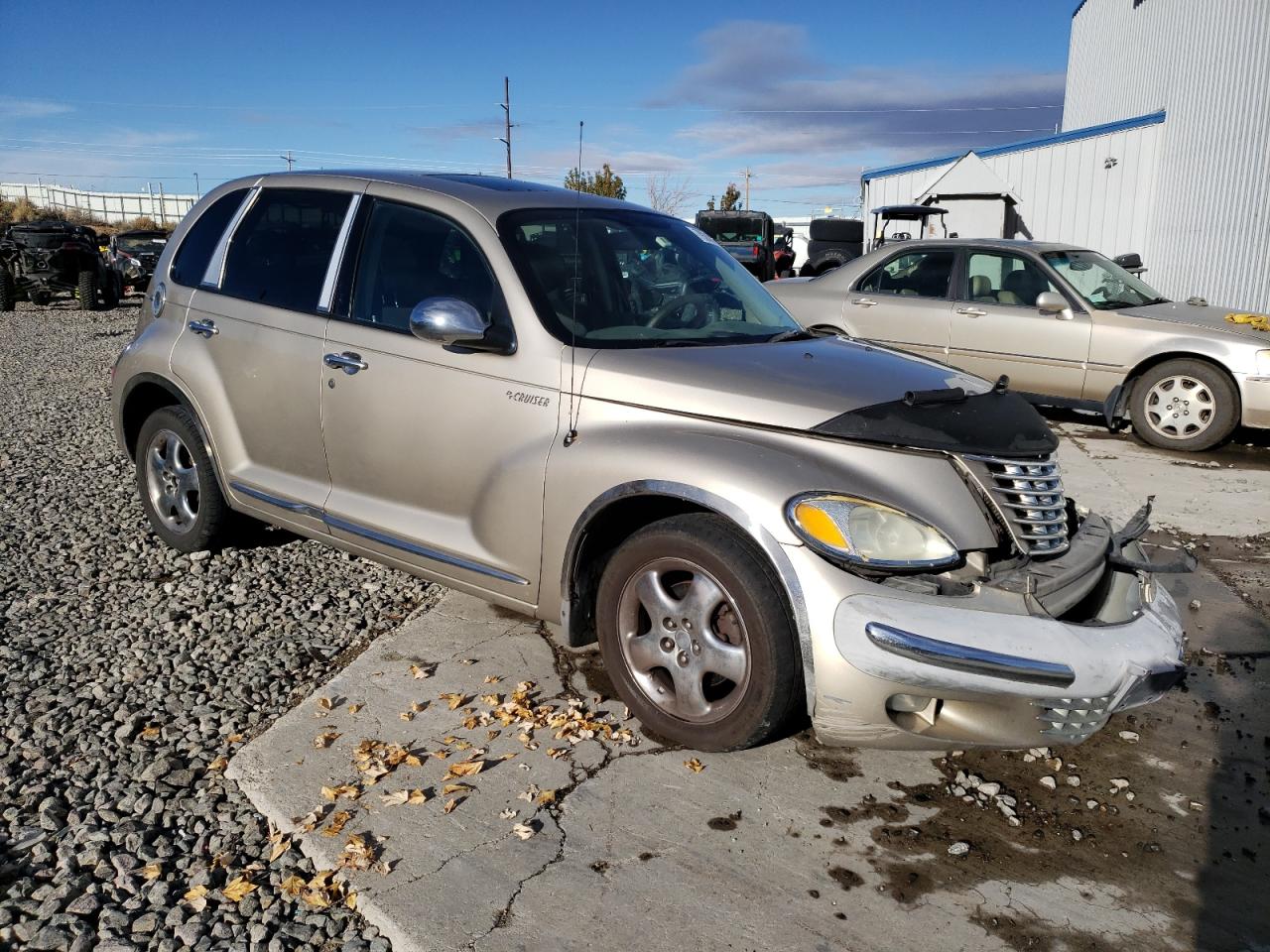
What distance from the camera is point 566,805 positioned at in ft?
9.97

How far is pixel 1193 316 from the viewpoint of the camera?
8.65 meters

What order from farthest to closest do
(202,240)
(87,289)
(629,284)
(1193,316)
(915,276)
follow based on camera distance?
1. (87,289)
2. (915,276)
3. (1193,316)
4. (202,240)
5. (629,284)

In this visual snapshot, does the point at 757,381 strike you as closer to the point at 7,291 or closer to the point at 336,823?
the point at 336,823

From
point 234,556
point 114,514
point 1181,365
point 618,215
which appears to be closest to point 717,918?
point 618,215

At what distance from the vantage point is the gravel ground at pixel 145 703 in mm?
2553

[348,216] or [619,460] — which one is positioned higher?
[348,216]

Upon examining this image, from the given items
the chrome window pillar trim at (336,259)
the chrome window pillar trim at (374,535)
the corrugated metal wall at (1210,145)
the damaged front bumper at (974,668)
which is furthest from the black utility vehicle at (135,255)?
the damaged front bumper at (974,668)

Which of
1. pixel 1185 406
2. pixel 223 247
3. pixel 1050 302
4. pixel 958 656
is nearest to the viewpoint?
pixel 958 656

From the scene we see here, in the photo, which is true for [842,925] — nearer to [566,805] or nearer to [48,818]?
[566,805]

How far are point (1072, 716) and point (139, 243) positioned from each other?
90.1 ft

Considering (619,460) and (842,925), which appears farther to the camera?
(619,460)

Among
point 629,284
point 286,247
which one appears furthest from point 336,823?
point 286,247

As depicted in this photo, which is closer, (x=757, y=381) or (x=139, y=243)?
(x=757, y=381)

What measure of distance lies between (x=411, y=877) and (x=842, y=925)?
1.13 meters
